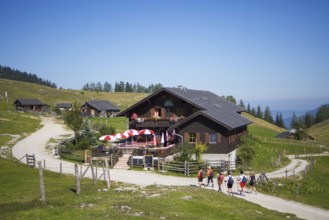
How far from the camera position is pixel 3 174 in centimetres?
3048

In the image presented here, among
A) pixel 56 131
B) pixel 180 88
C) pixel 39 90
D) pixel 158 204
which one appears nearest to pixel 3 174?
pixel 158 204

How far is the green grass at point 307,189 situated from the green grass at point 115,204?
7.28 m

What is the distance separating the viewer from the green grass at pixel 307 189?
28047mm

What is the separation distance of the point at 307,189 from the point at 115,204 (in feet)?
68.8

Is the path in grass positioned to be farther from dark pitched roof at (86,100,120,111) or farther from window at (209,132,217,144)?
dark pitched roof at (86,100,120,111)

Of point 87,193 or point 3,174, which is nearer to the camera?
point 87,193

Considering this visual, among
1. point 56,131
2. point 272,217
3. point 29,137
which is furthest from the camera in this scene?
point 56,131

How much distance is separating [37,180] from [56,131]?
41158mm

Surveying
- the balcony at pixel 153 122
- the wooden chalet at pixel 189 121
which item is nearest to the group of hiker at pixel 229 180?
the wooden chalet at pixel 189 121

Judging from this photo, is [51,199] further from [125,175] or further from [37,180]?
[125,175]

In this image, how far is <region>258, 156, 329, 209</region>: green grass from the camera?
1104 inches

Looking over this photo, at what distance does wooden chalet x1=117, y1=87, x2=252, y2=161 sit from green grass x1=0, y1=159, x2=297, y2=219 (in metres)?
15.1

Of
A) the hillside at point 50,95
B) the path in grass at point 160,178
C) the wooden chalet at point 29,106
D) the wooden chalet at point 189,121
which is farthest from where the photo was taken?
the hillside at point 50,95

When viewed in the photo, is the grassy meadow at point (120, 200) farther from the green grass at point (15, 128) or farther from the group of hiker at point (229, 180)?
the green grass at point (15, 128)
